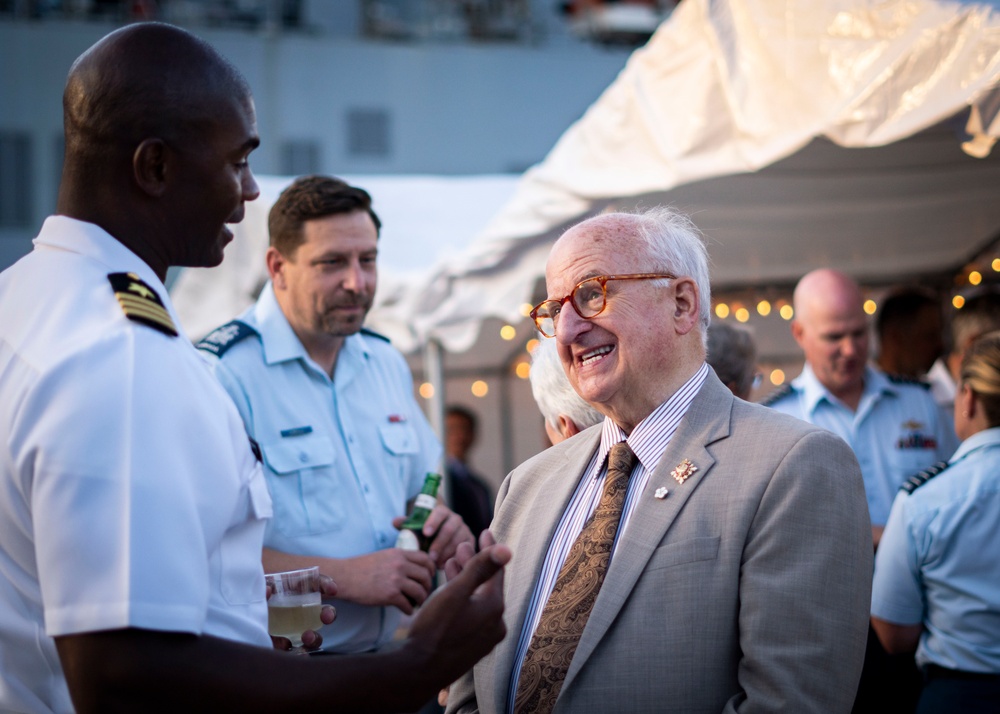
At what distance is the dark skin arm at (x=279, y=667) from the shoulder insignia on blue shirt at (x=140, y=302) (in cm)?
39

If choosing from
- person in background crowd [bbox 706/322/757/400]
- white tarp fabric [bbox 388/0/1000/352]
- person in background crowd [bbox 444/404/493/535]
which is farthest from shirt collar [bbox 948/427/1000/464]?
person in background crowd [bbox 444/404/493/535]

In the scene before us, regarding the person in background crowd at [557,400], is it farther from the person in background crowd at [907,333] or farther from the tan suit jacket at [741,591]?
the person in background crowd at [907,333]

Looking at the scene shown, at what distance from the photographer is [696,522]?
2.10m

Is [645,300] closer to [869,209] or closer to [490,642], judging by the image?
[490,642]

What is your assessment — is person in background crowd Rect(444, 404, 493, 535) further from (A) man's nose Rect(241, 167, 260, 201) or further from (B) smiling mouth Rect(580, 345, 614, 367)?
(A) man's nose Rect(241, 167, 260, 201)

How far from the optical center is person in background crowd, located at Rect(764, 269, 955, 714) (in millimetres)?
4066

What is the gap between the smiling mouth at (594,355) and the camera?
2.38m

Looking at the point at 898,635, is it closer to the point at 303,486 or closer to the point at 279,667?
the point at 303,486

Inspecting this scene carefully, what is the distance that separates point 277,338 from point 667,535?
1.75 meters

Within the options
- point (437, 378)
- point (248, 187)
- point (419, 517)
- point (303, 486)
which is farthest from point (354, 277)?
point (437, 378)

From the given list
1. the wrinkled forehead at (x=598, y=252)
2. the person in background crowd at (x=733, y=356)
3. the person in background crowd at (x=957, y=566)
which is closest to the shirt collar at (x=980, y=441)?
the person in background crowd at (x=957, y=566)

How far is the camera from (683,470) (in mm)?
2197

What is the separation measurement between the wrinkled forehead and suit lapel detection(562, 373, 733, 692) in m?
0.35

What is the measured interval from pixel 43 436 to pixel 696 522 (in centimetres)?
133
